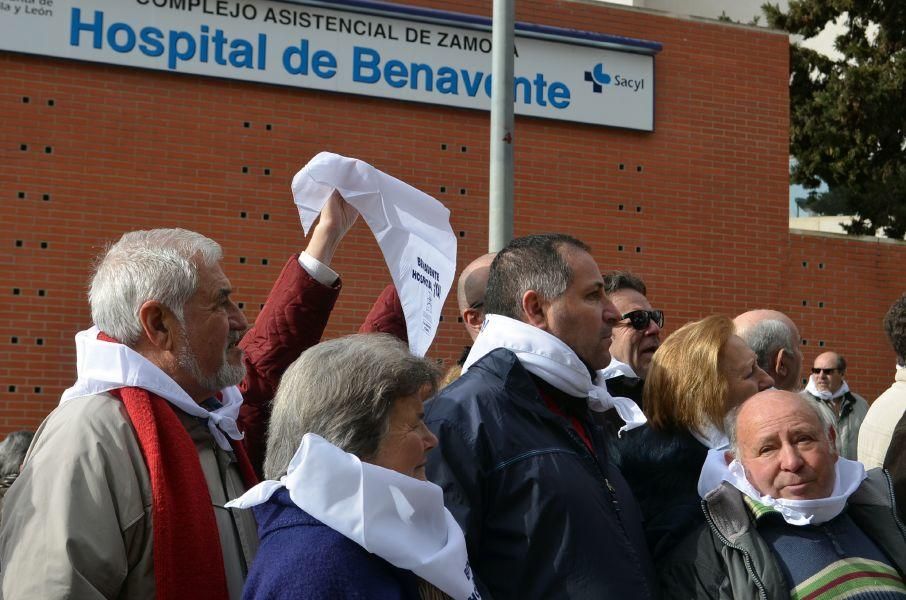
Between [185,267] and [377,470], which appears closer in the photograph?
[377,470]

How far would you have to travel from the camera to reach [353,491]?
2.24 meters

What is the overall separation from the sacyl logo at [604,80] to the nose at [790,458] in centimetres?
971

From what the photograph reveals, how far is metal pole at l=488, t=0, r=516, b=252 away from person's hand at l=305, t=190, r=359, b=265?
352 cm

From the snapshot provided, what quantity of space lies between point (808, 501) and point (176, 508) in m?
1.79

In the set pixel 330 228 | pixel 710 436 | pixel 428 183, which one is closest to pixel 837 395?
pixel 428 183

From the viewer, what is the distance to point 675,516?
339 centimetres

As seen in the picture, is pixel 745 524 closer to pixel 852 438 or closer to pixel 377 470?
pixel 377 470

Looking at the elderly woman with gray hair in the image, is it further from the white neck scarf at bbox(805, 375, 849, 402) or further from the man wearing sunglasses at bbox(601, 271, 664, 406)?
the white neck scarf at bbox(805, 375, 849, 402)

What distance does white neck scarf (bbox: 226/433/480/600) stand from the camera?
2.21 metres

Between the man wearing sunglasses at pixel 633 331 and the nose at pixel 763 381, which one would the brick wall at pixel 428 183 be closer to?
the man wearing sunglasses at pixel 633 331

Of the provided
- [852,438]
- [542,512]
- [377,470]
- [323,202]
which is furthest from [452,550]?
[852,438]

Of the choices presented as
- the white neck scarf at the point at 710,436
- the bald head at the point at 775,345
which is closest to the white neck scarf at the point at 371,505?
the white neck scarf at the point at 710,436

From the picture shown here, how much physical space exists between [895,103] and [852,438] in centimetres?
979

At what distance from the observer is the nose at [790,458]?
331 cm
